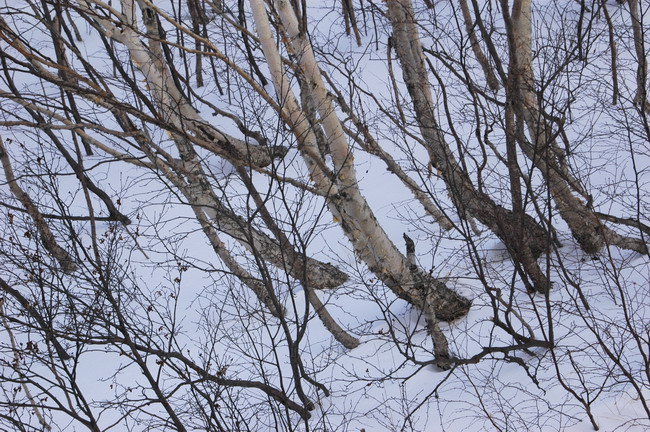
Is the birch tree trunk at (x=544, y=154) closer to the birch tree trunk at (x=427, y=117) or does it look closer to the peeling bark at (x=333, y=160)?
the birch tree trunk at (x=427, y=117)

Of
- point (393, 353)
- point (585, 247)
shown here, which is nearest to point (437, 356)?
point (393, 353)

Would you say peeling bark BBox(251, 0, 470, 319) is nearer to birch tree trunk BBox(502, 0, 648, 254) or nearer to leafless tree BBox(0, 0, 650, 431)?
leafless tree BBox(0, 0, 650, 431)

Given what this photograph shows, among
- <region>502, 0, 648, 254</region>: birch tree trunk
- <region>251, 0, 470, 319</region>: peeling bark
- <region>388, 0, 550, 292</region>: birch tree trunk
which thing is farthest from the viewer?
<region>388, 0, 550, 292</region>: birch tree trunk

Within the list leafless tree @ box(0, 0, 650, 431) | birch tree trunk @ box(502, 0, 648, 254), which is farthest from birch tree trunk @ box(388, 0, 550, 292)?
birch tree trunk @ box(502, 0, 648, 254)

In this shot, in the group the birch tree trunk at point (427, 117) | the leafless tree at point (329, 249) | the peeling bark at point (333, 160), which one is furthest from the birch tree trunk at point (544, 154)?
the peeling bark at point (333, 160)

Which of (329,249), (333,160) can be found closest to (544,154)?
(333,160)

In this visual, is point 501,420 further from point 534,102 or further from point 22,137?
point 22,137

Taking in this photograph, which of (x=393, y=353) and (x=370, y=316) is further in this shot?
(x=370, y=316)

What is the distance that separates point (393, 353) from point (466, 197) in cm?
170

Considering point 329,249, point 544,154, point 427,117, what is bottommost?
point 329,249

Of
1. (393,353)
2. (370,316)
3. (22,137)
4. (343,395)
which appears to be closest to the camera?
(343,395)

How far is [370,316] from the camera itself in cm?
744

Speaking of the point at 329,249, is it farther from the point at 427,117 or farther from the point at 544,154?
the point at 544,154

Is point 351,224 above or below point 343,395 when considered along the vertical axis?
above
